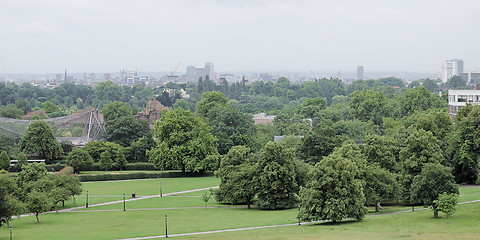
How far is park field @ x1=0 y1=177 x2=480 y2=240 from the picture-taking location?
3678 centimetres

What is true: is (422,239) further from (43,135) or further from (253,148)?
(43,135)

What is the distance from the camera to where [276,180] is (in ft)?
172

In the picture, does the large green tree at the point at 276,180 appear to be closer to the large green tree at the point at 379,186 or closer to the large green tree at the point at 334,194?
the large green tree at the point at 379,186

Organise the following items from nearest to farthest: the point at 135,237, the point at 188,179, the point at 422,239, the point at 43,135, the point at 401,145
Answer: the point at 422,239 → the point at 135,237 → the point at 401,145 → the point at 188,179 → the point at 43,135

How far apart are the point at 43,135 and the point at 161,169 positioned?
16.5m

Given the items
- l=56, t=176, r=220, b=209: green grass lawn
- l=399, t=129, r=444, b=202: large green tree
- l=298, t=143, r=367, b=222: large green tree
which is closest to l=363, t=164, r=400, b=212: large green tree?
l=399, t=129, r=444, b=202: large green tree

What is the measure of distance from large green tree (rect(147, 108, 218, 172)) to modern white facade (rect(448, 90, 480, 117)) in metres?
38.5

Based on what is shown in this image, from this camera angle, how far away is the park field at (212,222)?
36.8 m

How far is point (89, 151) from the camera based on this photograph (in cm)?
8231

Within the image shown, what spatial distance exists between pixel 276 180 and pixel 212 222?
9.08 metres

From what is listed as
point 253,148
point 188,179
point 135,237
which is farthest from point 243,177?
point 253,148

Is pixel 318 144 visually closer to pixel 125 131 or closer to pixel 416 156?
pixel 416 156

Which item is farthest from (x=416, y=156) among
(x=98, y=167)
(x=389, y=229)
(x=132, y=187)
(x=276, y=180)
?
Result: (x=98, y=167)

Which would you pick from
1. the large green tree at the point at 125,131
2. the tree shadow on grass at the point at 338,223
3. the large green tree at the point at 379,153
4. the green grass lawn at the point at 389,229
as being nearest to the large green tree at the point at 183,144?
the large green tree at the point at 125,131
